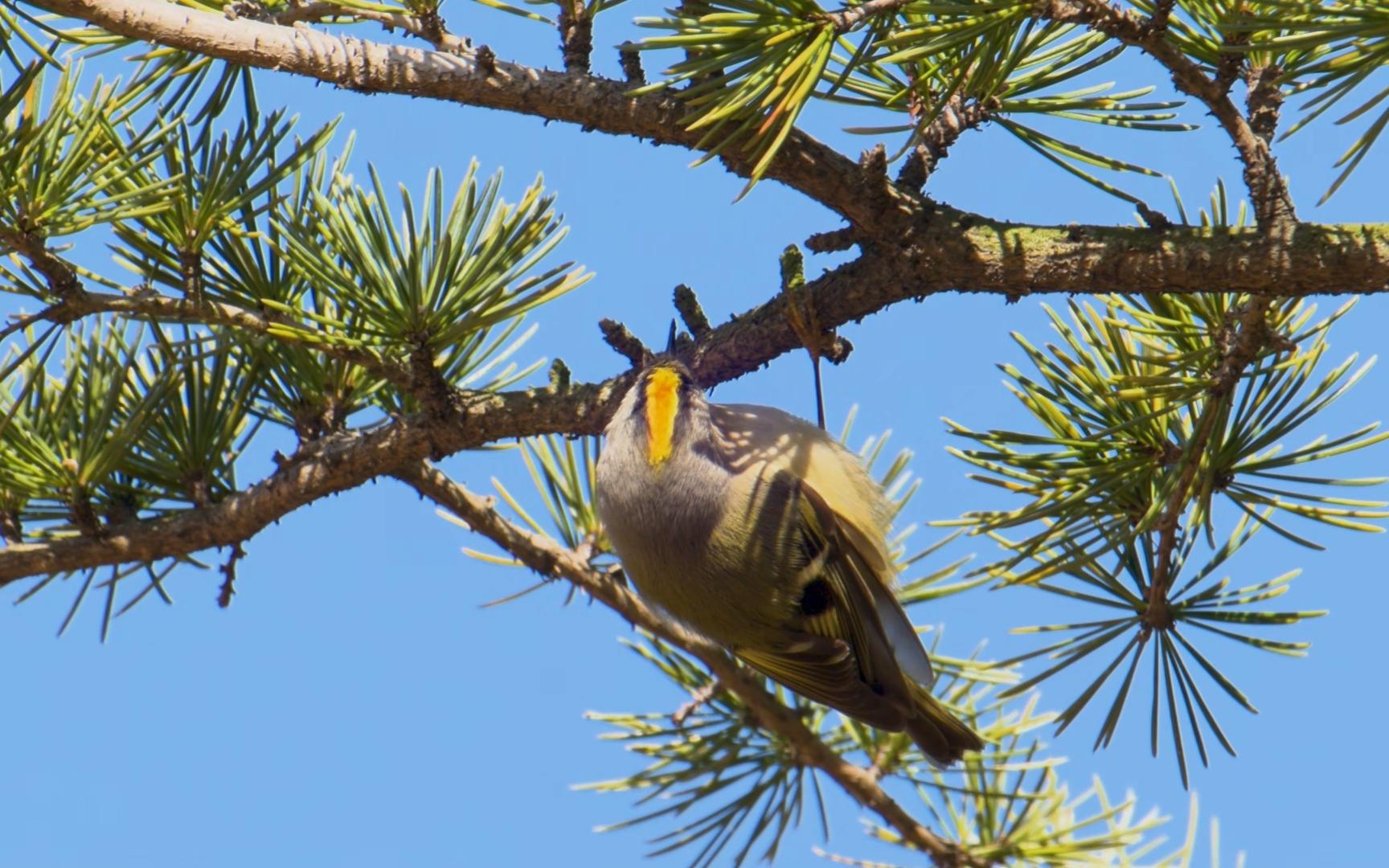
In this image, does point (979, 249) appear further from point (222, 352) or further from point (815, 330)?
point (222, 352)

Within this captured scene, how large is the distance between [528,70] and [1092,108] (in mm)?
695

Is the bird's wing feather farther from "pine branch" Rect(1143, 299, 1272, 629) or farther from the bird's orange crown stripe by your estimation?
"pine branch" Rect(1143, 299, 1272, 629)

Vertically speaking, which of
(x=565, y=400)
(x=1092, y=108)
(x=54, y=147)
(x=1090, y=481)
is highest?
(x=1092, y=108)

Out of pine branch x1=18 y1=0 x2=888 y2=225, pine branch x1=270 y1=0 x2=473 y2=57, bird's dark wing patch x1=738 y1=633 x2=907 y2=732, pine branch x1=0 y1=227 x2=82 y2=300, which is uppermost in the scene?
pine branch x1=270 y1=0 x2=473 y2=57

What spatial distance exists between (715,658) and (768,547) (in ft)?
0.85

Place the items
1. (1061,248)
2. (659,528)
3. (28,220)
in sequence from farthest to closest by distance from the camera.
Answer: (659,528)
(28,220)
(1061,248)

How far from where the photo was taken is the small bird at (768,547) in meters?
1.67

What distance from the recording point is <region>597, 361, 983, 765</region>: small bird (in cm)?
167

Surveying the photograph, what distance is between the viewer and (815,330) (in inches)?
52.0

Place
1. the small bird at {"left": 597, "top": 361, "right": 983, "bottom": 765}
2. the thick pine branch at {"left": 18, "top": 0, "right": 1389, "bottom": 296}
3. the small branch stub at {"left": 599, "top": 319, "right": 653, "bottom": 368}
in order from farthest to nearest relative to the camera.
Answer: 1. the small bird at {"left": 597, "top": 361, "right": 983, "bottom": 765}
2. the small branch stub at {"left": 599, "top": 319, "right": 653, "bottom": 368}
3. the thick pine branch at {"left": 18, "top": 0, "right": 1389, "bottom": 296}

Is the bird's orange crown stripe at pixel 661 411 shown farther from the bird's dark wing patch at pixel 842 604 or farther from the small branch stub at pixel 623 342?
the bird's dark wing patch at pixel 842 604

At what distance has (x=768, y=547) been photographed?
5.71 feet

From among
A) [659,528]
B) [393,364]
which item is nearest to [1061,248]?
[659,528]

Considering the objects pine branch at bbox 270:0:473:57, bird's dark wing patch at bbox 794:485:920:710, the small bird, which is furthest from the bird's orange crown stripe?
Answer: pine branch at bbox 270:0:473:57
